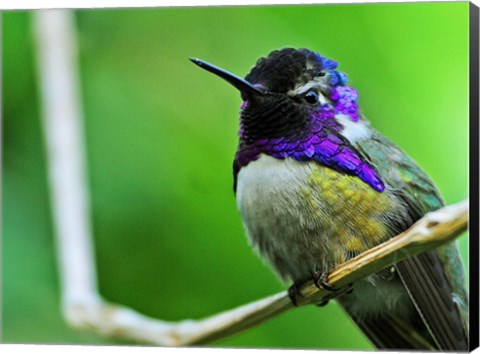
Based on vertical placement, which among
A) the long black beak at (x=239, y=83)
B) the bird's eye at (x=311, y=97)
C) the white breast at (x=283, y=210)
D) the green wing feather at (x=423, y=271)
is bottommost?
the green wing feather at (x=423, y=271)

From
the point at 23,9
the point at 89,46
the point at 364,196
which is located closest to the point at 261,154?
the point at 364,196

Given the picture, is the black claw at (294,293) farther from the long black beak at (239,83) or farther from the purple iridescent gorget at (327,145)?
the long black beak at (239,83)

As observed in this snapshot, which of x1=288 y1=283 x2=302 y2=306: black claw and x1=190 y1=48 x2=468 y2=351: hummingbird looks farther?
x1=288 y1=283 x2=302 y2=306: black claw

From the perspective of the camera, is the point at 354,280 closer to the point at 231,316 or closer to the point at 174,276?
the point at 231,316

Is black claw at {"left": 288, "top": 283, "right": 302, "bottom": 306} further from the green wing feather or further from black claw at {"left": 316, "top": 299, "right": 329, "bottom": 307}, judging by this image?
the green wing feather

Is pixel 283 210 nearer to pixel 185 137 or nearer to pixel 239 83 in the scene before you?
pixel 239 83

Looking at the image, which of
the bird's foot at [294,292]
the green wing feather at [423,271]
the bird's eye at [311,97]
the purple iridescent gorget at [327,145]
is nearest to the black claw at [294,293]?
the bird's foot at [294,292]

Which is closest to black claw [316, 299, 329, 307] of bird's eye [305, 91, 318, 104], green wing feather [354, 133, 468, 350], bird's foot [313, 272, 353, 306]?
bird's foot [313, 272, 353, 306]
